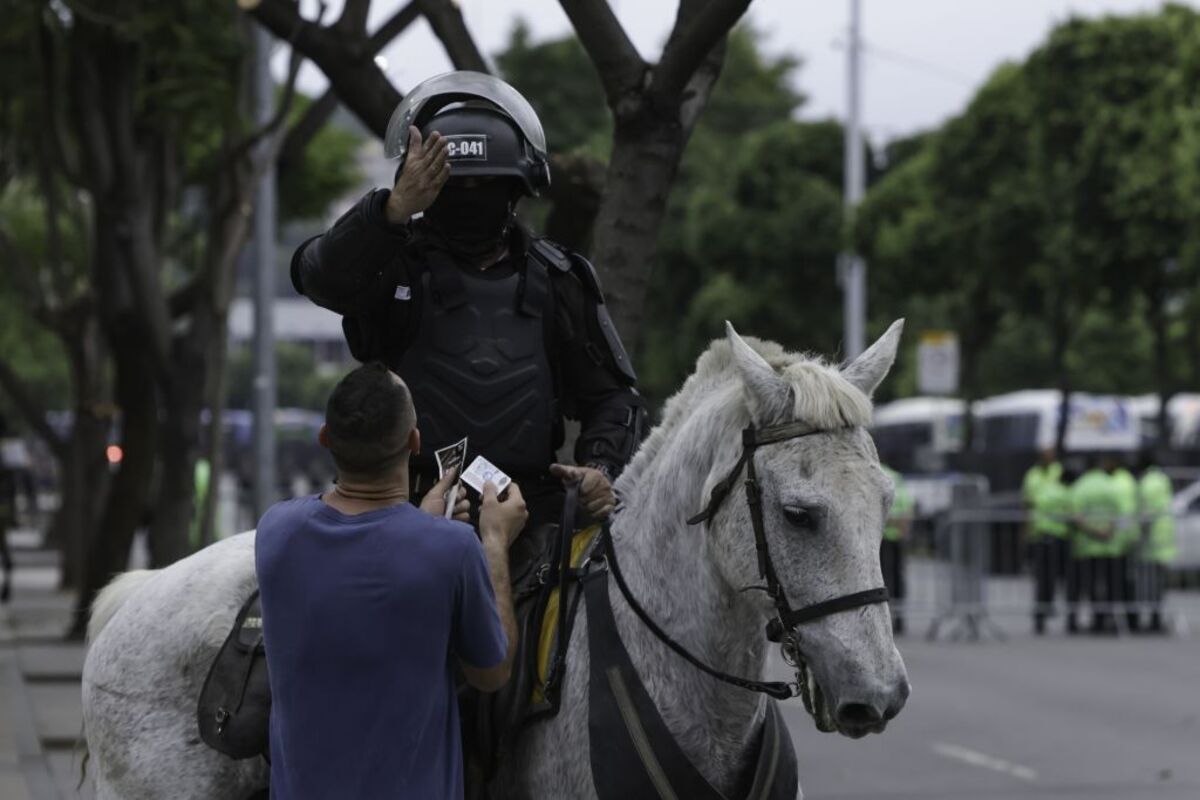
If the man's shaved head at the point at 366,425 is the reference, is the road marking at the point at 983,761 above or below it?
below

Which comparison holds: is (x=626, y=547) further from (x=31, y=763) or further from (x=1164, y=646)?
(x=1164, y=646)

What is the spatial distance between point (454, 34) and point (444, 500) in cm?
581

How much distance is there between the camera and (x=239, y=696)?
4961 mm

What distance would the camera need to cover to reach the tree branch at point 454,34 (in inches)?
397

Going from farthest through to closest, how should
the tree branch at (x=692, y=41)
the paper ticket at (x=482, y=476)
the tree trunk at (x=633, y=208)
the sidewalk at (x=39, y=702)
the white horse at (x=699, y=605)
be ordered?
1. the sidewalk at (x=39, y=702)
2. the tree trunk at (x=633, y=208)
3. the tree branch at (x=692, y=41)
4. the paper ticket at (x=482, y=476)
5. the white horse at (x=699, y=605)

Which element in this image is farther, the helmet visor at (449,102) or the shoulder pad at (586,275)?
the shoulder pad at (586,275)

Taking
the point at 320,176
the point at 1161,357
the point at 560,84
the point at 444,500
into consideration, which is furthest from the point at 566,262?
the point at 560,84

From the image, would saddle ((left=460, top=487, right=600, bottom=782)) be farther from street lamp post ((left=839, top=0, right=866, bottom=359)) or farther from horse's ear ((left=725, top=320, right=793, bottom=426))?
street lamp post ((left=839, top=0, right=866, bottom=359))

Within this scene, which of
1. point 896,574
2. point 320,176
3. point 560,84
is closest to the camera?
point 896,574

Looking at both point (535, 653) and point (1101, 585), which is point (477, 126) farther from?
point (1101, 585)

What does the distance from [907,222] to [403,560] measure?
106 feet

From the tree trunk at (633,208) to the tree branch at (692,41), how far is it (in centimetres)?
22

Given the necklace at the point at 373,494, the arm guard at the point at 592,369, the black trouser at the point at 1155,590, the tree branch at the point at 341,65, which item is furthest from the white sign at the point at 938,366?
the necklace at the point at 373,494

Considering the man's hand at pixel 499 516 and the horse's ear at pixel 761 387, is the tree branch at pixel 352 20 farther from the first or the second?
the horse's ear at pixel 761 387
